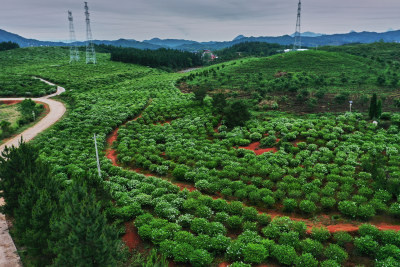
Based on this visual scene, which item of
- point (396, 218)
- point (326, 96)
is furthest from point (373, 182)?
point (326, 96)


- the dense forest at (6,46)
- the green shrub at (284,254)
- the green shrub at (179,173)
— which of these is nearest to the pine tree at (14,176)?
the green shrub at (179,173)

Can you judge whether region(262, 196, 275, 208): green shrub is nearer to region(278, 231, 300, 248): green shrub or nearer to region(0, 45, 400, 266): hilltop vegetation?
region(0, 45, 400, 266): hilltop vegetation

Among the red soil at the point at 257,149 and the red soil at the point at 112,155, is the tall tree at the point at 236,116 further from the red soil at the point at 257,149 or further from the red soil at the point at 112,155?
the red soil at the point at 112,155

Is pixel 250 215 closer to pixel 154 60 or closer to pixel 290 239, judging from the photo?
pixel 290 239

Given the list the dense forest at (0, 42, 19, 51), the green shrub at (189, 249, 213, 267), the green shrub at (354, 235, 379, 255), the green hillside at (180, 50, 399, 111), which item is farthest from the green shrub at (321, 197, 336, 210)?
the dense forest at (0, 42, 19, 51)

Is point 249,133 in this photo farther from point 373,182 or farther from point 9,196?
point 9,196
